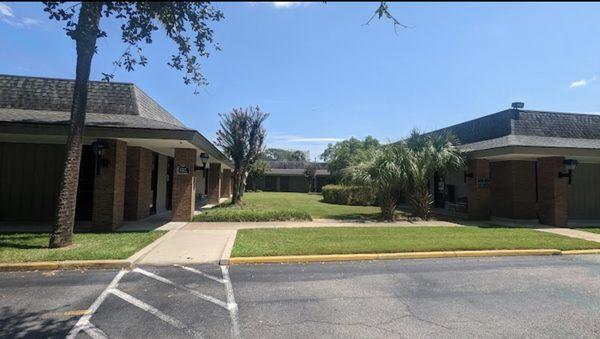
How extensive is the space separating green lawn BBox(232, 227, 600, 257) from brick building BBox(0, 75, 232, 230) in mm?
4077

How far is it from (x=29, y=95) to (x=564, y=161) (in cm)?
2023

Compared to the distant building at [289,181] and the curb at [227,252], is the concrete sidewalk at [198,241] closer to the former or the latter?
the curb at [227,252]

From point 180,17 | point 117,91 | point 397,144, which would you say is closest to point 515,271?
point 180,17

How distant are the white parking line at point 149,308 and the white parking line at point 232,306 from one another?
560 millimetres

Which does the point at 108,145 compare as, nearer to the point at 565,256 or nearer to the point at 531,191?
the point at 565,256

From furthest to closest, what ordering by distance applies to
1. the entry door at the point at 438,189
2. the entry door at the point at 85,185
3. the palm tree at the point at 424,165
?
the entry door at the point at 438,189, the palm tree at the point at 424,165, the entry door at the point at 85,185

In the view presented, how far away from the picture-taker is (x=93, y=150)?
11.6m

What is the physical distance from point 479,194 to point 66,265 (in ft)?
50.4

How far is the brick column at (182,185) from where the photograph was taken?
14.4m

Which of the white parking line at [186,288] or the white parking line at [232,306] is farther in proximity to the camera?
the white parking line at [186,288]

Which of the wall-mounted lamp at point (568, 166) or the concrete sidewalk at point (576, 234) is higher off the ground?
the wall-mounted lamp at point (568, 166)

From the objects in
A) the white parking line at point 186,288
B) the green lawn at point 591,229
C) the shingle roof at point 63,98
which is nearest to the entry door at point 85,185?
the shingle roof at point 63,98

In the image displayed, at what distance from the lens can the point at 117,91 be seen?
48.6 feet

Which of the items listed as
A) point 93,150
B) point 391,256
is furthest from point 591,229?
point 93,150
